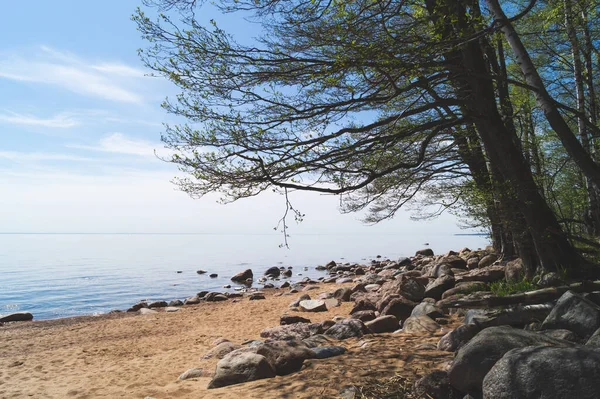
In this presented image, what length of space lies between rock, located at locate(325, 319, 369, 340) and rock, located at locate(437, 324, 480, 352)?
218 cm

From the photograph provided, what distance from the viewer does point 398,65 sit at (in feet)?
17.4

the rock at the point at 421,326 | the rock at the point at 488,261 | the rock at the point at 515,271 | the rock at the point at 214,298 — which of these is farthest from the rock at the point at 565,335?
the rock at the point at 214,298

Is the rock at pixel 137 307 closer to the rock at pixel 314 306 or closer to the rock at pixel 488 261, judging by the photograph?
the rock at pixel 314 306

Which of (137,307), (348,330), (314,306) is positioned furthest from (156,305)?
(348,330)

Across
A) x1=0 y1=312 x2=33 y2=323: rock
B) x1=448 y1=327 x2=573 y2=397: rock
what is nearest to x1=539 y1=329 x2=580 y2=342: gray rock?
x1=448 y1=327 x2=573 y2=397: rock

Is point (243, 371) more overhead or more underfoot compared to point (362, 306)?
more overhead

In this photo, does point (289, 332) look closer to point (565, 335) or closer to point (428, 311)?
point (428, 311)

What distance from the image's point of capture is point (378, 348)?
20.0 ft

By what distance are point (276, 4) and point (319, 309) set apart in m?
8.82

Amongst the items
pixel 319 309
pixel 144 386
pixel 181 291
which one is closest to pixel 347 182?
pixel 144 386

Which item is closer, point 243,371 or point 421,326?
point 243,371

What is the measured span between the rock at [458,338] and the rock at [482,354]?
52.8 inches

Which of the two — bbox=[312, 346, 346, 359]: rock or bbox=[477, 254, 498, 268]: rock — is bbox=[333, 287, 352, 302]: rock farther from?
bbox=[312, 346, 346, 359]: rock

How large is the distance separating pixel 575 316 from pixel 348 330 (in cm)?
385
